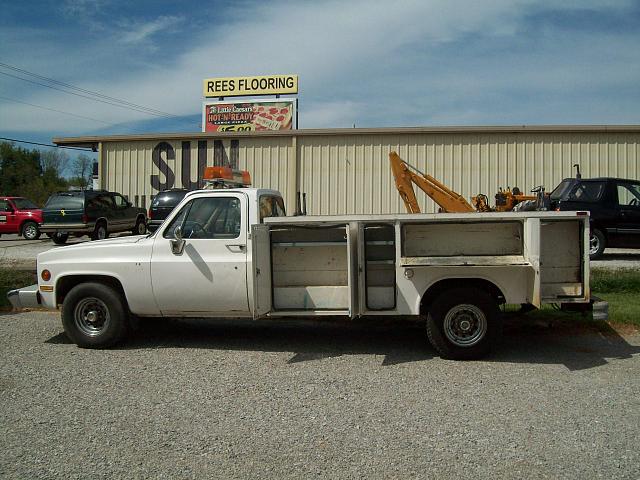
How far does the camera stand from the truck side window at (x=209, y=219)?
6.93 metres

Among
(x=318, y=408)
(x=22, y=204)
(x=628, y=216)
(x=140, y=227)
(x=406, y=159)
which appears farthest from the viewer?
(x=22, y=204)

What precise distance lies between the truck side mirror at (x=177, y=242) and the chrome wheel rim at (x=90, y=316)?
1168 mm

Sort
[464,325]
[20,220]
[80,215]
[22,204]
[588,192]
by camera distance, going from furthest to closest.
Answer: [22,204] → [20,220] → [80,215] → [588,192] → [464,325]

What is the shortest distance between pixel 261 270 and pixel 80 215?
1457 centimetres

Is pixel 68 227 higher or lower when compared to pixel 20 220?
lower

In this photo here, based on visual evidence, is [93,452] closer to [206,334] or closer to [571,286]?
[206,334]

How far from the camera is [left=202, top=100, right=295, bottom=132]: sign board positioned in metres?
40.4

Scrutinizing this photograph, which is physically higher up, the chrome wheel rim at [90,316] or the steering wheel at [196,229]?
the steering wheel at [196,229]

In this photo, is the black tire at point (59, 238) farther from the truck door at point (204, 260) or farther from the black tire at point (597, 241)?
the black tire at point (597, 241)

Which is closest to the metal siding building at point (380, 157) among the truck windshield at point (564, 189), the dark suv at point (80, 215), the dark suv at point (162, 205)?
the dark suv at point (80, 215)

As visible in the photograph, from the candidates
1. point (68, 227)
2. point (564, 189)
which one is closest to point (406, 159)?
point (564, 189)

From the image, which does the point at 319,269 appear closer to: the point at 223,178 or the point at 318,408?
the point at 223,178

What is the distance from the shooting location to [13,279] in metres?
11.5

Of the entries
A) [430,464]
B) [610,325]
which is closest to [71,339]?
[430,464]
